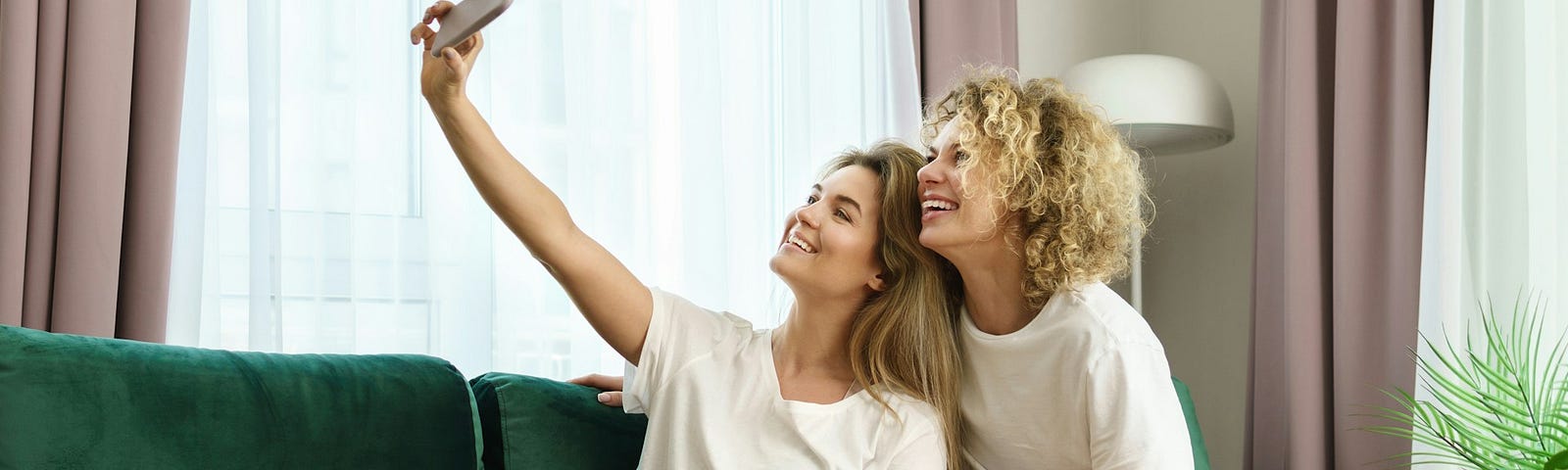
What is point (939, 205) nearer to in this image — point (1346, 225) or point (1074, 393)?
point (1074, 393)

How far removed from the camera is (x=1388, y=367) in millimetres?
2508

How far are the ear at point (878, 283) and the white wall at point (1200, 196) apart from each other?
1550 millimetres

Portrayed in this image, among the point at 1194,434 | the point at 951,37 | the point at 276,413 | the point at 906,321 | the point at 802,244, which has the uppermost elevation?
the point at 951,37

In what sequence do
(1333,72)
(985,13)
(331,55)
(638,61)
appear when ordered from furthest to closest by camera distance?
(985,13)
(1333,72)
(638,61)
(331,55)

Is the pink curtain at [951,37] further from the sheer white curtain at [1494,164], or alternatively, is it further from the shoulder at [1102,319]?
the shoulder at [1102,319]

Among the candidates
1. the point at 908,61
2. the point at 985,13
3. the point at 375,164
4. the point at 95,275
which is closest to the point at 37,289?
the point at 95,275

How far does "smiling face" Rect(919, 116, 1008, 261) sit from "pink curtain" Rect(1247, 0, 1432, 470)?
1251mm

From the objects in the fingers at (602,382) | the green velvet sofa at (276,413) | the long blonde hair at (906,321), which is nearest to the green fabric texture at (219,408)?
the green velvet sofa at (276,413)

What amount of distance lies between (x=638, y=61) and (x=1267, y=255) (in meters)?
1.43

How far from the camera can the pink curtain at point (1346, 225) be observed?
8.13ft

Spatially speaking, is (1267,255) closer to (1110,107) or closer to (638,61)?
(1110,107)

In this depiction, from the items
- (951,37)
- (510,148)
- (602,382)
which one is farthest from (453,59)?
(951,37)

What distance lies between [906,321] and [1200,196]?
1.77 m

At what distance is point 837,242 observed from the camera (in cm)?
166
